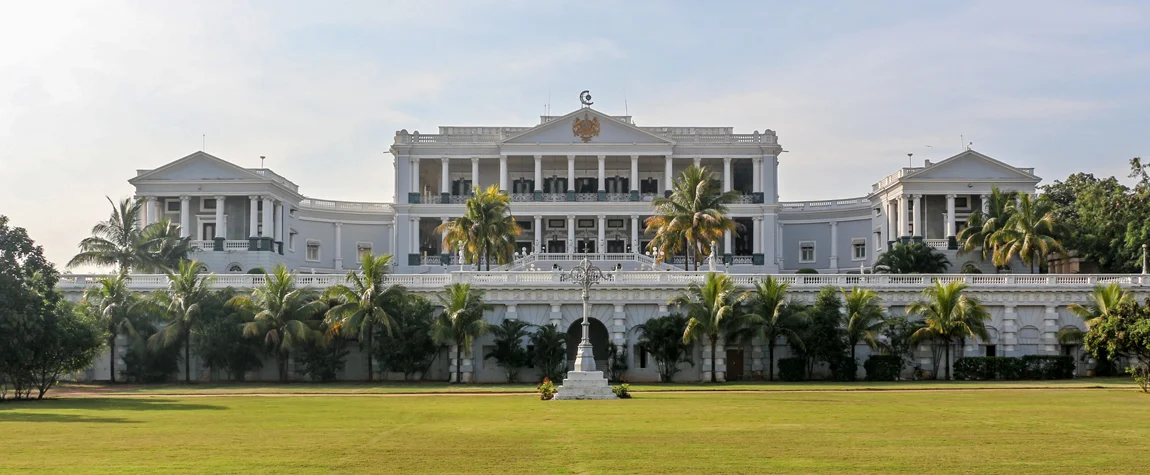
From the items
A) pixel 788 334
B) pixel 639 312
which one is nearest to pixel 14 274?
pixel 639 312

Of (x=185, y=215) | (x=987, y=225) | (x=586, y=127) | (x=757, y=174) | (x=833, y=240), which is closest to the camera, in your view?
(x=987, y=225)

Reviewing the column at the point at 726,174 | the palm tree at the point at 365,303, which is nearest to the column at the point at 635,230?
the column at the point at 726,174

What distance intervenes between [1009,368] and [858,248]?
127 feet

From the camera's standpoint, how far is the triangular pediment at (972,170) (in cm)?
8900

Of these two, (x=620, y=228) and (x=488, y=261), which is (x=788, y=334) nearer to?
(x=488, y=261)

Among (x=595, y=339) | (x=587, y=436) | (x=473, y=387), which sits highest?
(x=595, y=339)

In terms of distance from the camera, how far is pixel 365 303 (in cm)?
5972

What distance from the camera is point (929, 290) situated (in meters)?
62.7

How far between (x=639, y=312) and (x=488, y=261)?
1250 cm

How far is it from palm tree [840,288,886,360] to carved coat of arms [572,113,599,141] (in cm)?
3711

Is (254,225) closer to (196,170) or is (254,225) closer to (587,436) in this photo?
(196,170)

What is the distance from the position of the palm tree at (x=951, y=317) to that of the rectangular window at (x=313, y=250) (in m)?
50.9

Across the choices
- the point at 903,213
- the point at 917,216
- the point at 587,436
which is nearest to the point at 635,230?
the point at 903,213

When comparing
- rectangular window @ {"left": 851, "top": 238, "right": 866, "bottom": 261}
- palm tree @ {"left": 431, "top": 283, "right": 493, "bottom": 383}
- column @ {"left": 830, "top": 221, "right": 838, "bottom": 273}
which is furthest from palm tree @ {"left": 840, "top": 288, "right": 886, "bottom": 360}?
rectangular window @ {"left": 851, "top": 238, "right": 866, "bottom": 261}
